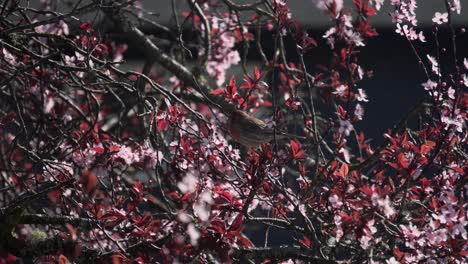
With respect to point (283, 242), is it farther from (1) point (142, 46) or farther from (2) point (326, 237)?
(2) point (326, 237)

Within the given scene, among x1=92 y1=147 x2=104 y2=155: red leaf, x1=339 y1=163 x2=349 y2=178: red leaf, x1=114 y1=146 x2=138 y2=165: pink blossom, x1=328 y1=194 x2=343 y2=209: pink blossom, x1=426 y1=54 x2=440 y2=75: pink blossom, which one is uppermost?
x1=426 y1=54 x2=440 y2=75: pink blossom

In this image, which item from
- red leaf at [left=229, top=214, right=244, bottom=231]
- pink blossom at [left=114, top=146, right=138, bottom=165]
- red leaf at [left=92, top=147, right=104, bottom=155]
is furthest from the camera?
pink blossom at [left=114, top=146, right=138, bottom=165]

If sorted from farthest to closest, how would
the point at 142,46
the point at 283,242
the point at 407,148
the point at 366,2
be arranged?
the point at 283,242 < the point at 142,46 < the point at 407,148 < the point at 366,2

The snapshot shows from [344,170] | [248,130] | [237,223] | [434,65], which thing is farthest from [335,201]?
→ [434,65]

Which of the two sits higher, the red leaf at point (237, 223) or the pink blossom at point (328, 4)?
the pink blossom at point (328, 4)

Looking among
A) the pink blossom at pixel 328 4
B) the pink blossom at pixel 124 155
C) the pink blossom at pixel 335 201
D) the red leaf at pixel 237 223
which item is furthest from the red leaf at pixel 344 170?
the pink blossom at pixel 124 155

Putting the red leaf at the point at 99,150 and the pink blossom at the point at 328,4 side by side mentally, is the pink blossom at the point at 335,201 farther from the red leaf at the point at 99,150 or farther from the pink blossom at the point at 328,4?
the red leaf at the point at 99,150

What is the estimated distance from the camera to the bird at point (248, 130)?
154 inches

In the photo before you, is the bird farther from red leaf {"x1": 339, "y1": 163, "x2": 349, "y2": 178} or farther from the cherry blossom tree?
red leaf {"x1": 339, "y1": 163, "x2": 349, "y2": 178}

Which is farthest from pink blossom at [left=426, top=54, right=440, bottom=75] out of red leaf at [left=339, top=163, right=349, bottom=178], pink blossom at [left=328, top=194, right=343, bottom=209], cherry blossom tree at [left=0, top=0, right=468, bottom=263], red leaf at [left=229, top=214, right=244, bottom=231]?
red leaf at [left=229, top=214, right=244, bottom=231]

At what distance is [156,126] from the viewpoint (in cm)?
377

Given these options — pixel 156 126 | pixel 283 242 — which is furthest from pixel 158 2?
pixel 156 126

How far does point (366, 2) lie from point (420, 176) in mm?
884

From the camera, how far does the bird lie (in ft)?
12.8
